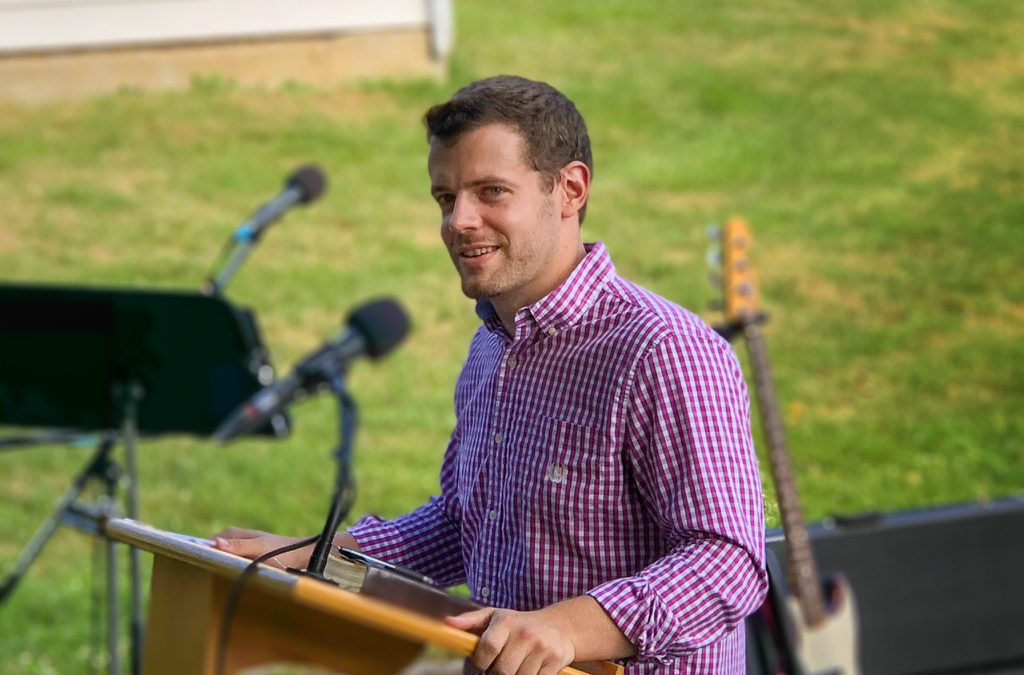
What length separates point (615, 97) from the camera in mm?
10984

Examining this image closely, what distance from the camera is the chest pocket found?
78.6 inches

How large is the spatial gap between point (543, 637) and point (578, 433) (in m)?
0.35

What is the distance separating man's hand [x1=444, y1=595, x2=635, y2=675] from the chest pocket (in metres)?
0.18

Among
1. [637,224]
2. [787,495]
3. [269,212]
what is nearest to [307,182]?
[269,212]

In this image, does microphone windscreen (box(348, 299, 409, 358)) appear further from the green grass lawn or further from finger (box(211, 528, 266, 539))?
the green grass lawn

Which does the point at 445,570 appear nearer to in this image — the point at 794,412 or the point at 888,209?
the point at 794,412

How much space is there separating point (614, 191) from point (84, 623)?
5.15 m

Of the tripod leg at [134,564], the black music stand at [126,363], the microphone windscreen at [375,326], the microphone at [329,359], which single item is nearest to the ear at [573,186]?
the microphone at [329,359]

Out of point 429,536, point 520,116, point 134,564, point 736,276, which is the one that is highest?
point 520,116

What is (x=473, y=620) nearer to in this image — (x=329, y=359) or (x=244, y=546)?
(x=244, y=546)

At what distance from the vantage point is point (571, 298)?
208 cm

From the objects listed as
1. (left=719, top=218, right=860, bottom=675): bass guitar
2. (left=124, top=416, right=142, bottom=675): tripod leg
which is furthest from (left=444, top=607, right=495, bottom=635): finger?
(left=719, top=218, right=860, bottom=675): bass guitar

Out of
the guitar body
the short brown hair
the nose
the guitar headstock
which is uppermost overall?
the short brown hair

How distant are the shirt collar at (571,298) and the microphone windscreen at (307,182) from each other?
233cm
